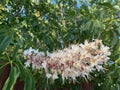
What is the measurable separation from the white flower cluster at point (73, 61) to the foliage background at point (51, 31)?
8cm

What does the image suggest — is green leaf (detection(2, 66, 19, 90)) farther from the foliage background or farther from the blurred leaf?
the blurred leaf

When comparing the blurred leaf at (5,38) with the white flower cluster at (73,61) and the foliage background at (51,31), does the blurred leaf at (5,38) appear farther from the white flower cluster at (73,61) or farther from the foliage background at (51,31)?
the white flower cluster at (73,61)

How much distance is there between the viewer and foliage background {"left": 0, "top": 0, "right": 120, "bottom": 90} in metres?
1.47

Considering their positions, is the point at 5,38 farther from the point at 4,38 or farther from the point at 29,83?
the point at 29,83

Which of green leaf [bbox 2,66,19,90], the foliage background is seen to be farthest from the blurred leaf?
green leaf [bbox 2,66,19,90]

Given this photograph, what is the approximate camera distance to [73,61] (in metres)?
1.35

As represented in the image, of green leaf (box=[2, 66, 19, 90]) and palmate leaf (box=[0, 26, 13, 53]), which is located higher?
palmate leaf (box=[0, 26, 13, 53])

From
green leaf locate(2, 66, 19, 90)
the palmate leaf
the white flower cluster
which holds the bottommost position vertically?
green leaf locate(2, 66, 19, 90)

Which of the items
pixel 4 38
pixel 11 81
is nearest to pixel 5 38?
pixel 4 38

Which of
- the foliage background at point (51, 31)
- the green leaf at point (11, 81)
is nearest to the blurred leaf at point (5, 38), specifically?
the foliage background at point (51, 31)

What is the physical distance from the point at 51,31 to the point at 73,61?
988mm

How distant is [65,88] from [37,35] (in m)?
0.50

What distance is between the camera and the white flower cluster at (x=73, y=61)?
1347 millimetres

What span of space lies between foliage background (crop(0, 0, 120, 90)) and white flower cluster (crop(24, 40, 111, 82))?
79 mm
